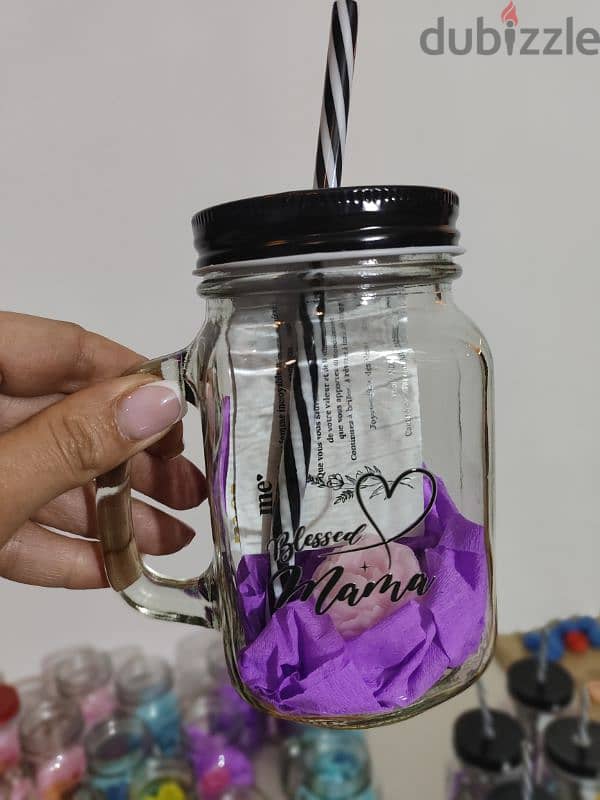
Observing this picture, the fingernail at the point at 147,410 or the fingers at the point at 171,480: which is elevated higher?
the fingernail at the point at 147,410

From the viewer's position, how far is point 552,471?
834mm

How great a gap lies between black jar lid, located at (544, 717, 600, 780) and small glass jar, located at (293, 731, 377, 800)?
20 centimetres

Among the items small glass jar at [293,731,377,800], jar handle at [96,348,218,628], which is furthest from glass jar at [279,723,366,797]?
jar handle at [96,348,218,628]

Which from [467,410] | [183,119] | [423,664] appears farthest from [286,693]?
[183,119]

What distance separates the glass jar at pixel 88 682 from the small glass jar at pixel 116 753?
0.06 m

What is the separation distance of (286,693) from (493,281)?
53cm

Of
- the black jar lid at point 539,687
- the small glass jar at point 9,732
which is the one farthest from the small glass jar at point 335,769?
the small glass jar at point 9,732

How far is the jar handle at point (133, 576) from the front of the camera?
38cm

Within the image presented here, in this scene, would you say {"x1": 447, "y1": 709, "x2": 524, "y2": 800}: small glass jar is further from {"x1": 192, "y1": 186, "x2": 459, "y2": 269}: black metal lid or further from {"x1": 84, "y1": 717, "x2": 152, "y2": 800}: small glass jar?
{"x1": 192, "y1": 186, "x2": 459, "y2": 269}: black metal lid

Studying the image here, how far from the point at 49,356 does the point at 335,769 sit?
56cm

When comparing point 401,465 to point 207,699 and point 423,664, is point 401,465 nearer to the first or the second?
point 423,664

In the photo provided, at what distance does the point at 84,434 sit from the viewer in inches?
13.1

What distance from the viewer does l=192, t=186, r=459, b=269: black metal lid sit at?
28 cm

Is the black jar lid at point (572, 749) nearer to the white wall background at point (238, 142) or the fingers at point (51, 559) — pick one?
the white wall background at point (238, 142)
